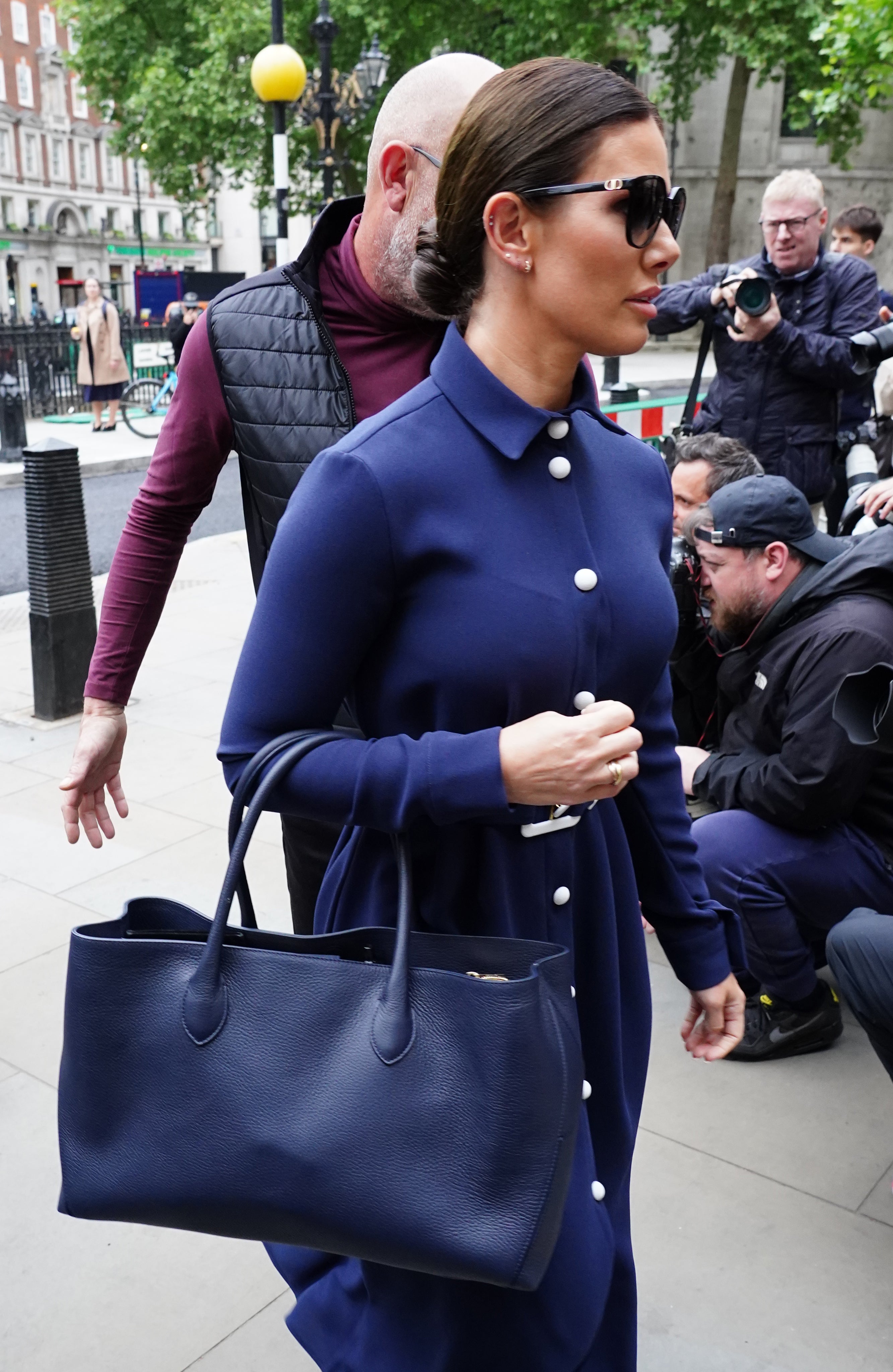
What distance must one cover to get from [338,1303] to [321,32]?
703 inches

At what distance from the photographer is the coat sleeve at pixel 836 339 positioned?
17.1ft

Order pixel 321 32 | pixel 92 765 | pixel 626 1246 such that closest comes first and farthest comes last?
1. pixel 626 1246
2. pixel 92 765
3. pixel 321 32

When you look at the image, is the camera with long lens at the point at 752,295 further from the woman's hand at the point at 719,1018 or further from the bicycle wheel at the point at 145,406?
the bicycle wheel at the point at 145,406

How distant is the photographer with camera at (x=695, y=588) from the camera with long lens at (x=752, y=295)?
25.3 inches

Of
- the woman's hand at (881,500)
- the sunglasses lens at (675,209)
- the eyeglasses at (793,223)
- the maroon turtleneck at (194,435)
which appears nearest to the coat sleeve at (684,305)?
the eyeglasses at (793,223)

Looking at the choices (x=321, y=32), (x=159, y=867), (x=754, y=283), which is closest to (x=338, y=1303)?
(x=159, y=867)

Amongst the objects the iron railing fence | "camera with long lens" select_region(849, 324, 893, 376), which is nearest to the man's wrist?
"camera with long lens" select_region(849, 324, 893, 376)

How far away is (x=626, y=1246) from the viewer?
1835 mm

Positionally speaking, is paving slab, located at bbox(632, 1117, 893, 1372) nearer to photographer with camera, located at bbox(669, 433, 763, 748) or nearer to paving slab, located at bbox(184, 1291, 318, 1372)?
paving slab, located at bbox(184, 1291, 318, 1372)

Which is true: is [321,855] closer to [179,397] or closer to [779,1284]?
[179,397]

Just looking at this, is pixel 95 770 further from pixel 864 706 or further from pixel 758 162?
pixel 758 162

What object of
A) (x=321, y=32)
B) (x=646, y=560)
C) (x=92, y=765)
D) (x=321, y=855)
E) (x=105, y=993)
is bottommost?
(x=321, y=855)

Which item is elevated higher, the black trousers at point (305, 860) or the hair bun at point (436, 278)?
the hair bun at point (436, 278)

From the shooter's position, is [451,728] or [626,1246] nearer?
[451,728]
